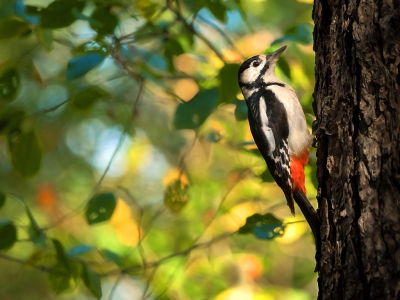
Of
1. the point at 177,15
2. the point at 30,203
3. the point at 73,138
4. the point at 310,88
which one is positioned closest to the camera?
the point at 177,15

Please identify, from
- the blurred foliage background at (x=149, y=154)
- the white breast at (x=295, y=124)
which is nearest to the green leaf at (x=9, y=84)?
the blurred foliage background at (x=149, y=154)

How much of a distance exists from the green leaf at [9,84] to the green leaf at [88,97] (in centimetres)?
35

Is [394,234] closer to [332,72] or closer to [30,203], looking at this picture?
[332,72]

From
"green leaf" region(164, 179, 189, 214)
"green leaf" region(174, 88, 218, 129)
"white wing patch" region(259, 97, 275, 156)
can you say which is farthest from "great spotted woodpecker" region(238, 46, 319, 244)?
"green leaf" region(174, 88, 218, 129)

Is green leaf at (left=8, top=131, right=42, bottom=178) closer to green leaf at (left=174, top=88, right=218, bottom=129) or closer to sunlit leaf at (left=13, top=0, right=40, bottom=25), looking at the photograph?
sunlit leaf at (left=13, top=0, right=40, bottom=25)

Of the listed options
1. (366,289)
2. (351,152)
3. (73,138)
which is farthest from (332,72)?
(73,138)

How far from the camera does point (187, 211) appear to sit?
5.38 metres

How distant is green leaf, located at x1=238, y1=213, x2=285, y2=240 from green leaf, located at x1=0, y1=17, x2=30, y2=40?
67.6 inches

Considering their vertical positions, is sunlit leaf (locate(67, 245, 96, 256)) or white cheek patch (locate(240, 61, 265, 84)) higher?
white cheek patch (locate(240, 61, 265, 84))

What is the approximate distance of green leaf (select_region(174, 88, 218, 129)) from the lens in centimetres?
299

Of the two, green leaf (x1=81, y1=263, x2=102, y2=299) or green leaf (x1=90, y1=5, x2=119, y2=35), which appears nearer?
green leaf (x1=81, y1=263, x2=102, y2=299)

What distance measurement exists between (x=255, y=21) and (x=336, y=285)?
198 inches

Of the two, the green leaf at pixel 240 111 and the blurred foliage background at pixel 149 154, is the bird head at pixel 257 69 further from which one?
the green leaf at pixel 240 111

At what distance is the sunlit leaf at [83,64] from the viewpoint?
290cm
